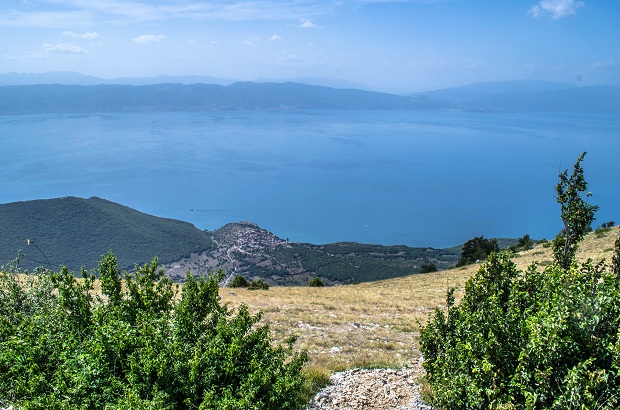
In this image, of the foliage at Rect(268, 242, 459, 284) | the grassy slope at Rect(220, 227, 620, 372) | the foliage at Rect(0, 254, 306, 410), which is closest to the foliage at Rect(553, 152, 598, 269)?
the grassy slope at Rect(220, 227, 620, 372)

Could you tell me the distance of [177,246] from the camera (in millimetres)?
112188

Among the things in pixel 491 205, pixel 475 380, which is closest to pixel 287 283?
pixel 475 380

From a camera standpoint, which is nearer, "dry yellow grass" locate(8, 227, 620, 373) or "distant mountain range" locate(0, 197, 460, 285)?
"dry yellow grass" locate(8, 227, 620, 373)

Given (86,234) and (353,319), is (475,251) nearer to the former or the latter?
(353,319)

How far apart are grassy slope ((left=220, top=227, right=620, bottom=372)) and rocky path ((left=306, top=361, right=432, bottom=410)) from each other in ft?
2.88

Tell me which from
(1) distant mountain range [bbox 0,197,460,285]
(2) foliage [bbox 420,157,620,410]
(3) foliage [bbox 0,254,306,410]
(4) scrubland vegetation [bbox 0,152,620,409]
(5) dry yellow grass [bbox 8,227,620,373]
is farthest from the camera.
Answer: (1) distant mountain range [bbox 0,197,460,285]

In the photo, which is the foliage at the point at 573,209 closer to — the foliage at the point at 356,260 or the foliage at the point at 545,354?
the foliage at the point at 545,354

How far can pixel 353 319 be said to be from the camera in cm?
2097

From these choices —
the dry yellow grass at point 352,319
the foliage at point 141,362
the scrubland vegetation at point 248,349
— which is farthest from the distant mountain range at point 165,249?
the foliage at point 141,362

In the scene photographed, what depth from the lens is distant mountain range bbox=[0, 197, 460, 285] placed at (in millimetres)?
90438

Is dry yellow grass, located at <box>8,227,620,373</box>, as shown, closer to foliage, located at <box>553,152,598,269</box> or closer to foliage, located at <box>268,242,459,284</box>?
foliage, located at <box>553,152,598,269</box>

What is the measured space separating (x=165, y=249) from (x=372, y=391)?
106 metres

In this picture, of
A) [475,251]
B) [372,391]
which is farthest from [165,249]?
[372,391]

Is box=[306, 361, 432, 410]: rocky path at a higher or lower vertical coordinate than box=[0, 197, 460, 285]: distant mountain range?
higher
